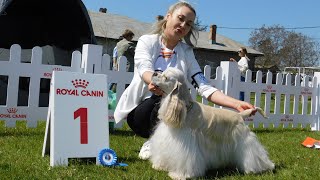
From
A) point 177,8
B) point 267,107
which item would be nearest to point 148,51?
point 177,8

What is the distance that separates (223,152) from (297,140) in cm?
303

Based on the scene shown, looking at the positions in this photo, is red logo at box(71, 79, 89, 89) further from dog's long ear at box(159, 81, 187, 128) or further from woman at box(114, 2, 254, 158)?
dog's long ear at box(159, 81, 187, 128)

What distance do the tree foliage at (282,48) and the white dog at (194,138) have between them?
42105 mm

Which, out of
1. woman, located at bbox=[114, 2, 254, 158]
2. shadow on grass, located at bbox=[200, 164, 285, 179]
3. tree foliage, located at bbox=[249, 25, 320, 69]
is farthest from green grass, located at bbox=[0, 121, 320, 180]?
tree foliage, located at bbox=[249, 25, 320, 69]

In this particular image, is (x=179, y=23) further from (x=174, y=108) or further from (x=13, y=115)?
(x=13, y=115)

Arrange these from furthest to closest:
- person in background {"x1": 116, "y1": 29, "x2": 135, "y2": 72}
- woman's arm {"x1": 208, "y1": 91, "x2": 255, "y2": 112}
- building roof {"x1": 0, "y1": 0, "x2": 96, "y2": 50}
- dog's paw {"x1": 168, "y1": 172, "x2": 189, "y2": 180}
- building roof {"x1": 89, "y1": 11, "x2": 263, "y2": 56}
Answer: building roof {"x1": 89, "y1": 11, "x2": 263, "y2": 56} < person in background {"x1": 116, "y1": 29, "x2": 135, "y2": 72} < building roof {"x1": 0, "y1": 0, "x2": 96, "y2": 50} < woman's arm {"x1": 208, "y1": 91, "x2": 255, "y2": 112} < dog's paw {"x1": 168, "y1": 172, "x2": 189, "y2": 180}

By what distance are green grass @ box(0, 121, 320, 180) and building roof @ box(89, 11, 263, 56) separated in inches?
812

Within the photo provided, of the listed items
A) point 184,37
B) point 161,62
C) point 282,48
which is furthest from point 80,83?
point 282,48

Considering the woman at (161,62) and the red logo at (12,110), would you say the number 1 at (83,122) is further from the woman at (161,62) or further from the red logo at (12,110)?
the red logo at (12,110)

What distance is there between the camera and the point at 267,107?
25.2ft

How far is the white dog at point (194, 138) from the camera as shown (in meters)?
3.13

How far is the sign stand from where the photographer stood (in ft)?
11.3

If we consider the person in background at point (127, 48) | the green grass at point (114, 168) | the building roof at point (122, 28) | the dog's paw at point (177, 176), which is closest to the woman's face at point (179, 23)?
the green grass at point (114, 168)

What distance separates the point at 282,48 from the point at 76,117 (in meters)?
44.0
